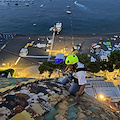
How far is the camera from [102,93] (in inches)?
447

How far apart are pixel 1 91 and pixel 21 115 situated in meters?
1.51

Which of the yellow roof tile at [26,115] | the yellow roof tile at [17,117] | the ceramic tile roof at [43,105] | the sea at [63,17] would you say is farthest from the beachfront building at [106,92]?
the sea at [63,17]

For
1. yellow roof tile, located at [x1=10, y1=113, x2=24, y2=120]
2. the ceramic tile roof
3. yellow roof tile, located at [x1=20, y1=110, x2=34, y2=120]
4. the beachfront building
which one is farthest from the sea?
yellow roof tile, located at [x1=10, y1=113, x2=24, y2=120]

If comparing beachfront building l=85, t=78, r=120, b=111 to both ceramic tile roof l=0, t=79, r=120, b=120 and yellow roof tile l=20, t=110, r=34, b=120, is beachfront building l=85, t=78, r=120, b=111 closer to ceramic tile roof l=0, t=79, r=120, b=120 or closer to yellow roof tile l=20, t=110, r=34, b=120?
ceramic tile roof l=0, t=79, r=120, b=120

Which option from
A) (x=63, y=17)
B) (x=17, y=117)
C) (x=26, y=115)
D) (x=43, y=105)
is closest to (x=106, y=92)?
(x=43, y=105)

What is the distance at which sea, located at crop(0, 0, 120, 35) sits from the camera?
151 ft

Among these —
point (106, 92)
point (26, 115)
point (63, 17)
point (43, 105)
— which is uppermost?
point (26, 115)

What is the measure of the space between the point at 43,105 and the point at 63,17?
180 feet

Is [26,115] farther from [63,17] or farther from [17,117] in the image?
[63,17]

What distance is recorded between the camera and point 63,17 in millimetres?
55781

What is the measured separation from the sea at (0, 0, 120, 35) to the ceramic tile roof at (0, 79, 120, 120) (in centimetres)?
3923

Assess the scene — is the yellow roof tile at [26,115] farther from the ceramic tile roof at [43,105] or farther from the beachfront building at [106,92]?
the beachfront building at [106,92]

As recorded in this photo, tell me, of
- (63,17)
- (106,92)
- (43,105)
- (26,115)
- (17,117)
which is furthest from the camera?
(63,17)

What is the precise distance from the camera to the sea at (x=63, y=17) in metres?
46.1
